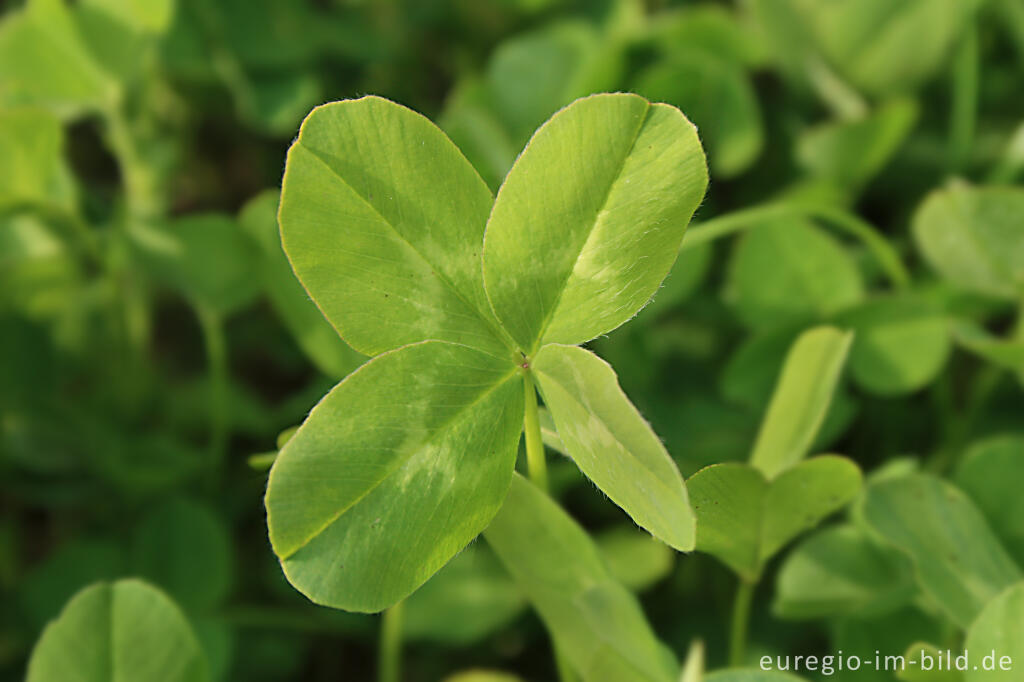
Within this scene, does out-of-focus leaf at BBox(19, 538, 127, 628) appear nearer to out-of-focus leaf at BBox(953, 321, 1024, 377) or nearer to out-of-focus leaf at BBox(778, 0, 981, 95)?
out-of-focus leaf at BBox(953, 321, 1024, 377)

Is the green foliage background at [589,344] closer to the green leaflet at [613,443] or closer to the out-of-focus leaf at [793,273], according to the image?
the out-of-focus leaf at [793,273]

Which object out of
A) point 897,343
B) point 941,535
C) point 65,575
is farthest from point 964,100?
point 65,575

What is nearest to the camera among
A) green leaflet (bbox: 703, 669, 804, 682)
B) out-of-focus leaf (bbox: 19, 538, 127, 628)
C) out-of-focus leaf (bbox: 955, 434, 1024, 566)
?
green leaflet (bbox: 703, 669, 804, 682)

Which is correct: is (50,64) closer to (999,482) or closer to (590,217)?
(590,217)

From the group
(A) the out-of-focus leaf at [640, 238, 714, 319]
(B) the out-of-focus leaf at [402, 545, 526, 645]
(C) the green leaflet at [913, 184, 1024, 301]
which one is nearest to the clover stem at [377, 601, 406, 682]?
(B) the out-of-focus leaf at [402, 545, 526, 645]

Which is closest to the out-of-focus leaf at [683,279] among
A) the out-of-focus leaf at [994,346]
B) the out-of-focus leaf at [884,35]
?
the out-of-focus leaf at [994,346]

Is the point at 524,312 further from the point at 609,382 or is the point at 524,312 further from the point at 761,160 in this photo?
the point at 761,160
